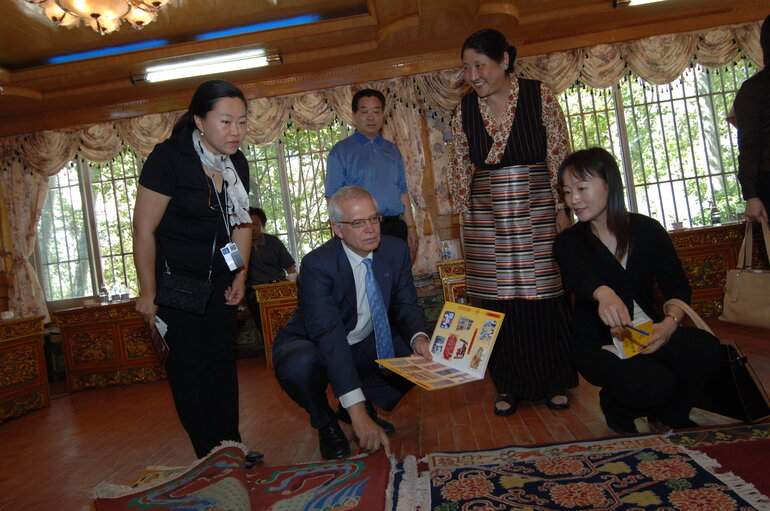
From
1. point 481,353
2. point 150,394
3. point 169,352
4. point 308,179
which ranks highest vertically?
point 308,179

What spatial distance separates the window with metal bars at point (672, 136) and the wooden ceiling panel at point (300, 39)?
588 millimetres

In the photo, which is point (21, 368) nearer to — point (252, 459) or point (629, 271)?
point (252, 459)

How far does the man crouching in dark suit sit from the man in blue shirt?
1.07 metres

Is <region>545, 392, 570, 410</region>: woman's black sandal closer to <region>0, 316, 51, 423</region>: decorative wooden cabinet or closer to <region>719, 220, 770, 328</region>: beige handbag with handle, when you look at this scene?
<region>719, 220, 770, 328</region>: beige handbag with handle

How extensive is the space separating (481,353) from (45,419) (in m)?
3.63

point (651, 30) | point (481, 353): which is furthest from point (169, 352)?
point (651, 30)

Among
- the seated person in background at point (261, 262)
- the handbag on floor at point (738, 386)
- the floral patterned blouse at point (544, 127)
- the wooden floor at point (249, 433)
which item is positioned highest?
the floral patterned blouse at point (544, 127)

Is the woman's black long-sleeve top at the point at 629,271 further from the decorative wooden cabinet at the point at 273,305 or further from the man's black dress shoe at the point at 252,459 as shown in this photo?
the decorative wooden cabinet at the point at 273,305

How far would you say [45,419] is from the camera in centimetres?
404

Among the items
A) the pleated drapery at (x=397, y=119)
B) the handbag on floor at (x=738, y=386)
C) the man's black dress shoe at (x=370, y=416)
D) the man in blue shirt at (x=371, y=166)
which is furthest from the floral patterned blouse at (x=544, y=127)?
the pleated drapery at (x=397, y=119)

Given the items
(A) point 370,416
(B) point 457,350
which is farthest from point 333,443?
(B) point 457,350

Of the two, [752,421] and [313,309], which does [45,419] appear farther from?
[752,421]

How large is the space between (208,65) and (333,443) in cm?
460

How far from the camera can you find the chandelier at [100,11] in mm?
3656
